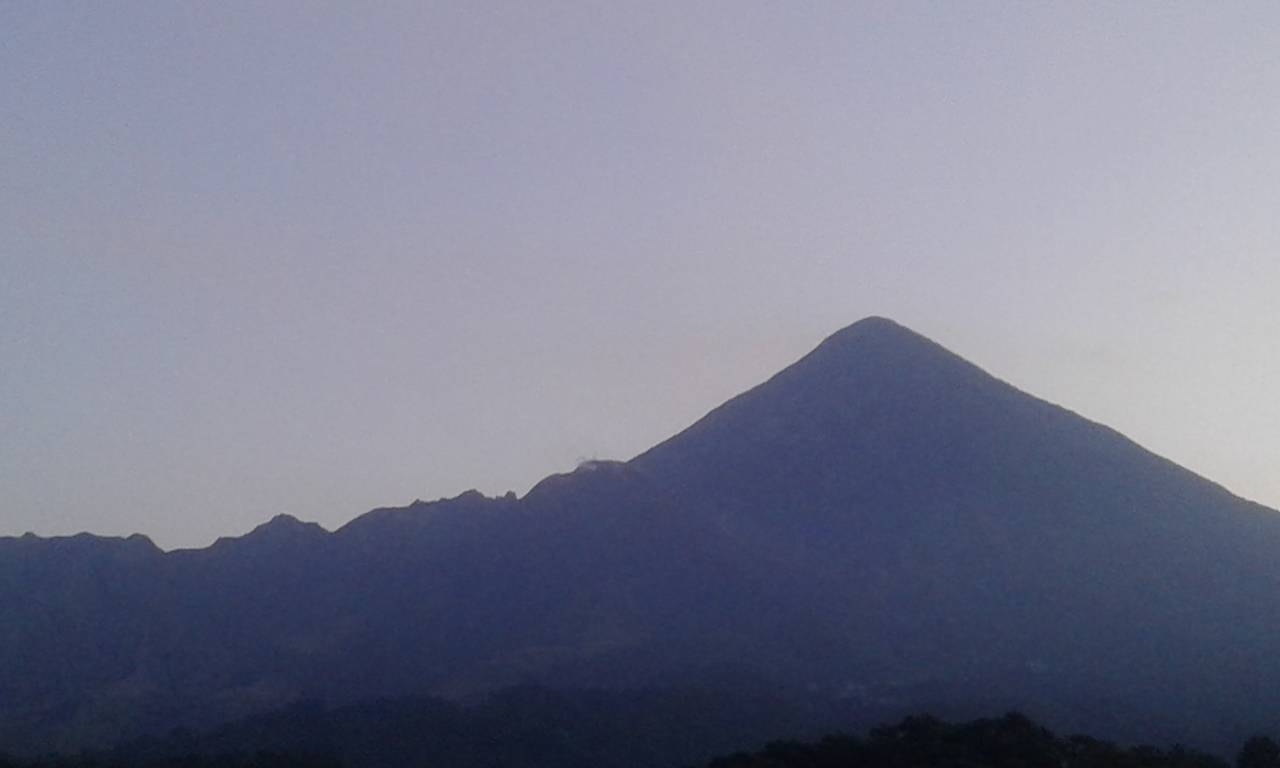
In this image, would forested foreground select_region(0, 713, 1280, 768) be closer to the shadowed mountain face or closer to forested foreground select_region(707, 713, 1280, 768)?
forested foreground select_region(707, 713, 1280, 768)

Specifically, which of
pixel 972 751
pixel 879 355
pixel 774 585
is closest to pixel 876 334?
pixel 879 355

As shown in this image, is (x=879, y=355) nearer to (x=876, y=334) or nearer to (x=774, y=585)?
(x=876, y=334)

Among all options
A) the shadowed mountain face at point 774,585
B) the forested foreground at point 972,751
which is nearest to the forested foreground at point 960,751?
the forested foreground at point 972,751

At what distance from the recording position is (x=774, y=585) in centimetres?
8181

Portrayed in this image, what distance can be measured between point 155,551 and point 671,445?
3321 cm

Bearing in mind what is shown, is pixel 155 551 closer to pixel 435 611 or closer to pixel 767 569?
pixel 435 611

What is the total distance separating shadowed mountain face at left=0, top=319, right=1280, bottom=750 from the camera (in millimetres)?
72938

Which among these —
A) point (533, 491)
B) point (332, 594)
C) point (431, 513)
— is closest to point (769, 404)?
point (533, 491)

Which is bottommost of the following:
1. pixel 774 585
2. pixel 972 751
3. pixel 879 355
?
pixel 972 751

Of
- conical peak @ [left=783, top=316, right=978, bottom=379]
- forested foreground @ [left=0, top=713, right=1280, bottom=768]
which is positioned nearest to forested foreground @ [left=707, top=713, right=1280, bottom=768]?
forested foreground @ [left=0, top=713, right=1280, bottom=768]

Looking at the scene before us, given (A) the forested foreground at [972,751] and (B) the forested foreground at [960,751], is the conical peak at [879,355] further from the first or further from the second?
(B) the forested foreground at [960,751]

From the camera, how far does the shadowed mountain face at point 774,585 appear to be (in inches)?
2872

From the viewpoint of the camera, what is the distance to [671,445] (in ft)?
325

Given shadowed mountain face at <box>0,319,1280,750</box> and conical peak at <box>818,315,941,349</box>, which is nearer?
shadowed mountain face at <box>0,319,1280,750</box>
